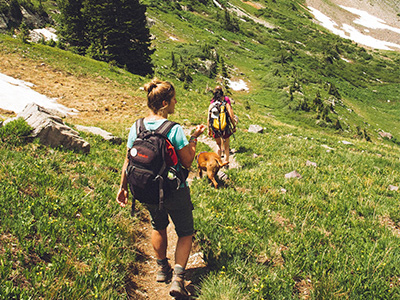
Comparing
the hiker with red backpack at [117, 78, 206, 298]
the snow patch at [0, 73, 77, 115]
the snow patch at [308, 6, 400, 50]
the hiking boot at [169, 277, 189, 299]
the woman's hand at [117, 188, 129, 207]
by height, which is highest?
the snow patch at [308, 6, 400, 50]

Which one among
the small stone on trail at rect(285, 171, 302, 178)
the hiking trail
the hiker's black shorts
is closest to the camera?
the hiker's black shorts

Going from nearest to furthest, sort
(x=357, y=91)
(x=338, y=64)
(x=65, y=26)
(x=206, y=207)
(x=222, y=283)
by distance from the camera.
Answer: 1. (x=222, y=283)
2. (x=206, y=207)
3. (x=65, y=26)
4. (x=357, y=91)
5. (x=338, y=64)

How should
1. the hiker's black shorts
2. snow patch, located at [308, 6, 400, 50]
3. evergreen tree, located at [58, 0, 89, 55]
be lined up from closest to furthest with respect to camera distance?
the hiker's black shorts → evergreen tree, located at [58, 0, 89, 55] → snow patch, located at [308, 6, 400, 50]

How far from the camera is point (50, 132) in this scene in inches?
237

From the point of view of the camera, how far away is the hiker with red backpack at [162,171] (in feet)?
9.28

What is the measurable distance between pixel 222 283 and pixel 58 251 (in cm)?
215

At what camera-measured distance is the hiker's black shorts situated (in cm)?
312

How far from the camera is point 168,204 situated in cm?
312

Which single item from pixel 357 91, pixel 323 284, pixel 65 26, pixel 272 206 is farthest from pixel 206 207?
pixel 357 91

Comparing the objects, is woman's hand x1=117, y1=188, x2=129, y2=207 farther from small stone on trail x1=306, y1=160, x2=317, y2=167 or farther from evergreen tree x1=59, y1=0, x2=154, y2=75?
evergreen tree x1=59, y1=0, x2=154, y2=75

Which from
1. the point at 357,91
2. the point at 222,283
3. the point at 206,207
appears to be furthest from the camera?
the point at 357,91

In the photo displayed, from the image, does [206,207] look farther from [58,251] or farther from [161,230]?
[58,251]

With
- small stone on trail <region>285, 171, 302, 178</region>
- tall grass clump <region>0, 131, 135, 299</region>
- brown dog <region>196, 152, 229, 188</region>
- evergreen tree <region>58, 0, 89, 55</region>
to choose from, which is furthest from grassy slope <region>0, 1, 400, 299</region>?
evergreen tree <region>58, 0, 89, 55</region>

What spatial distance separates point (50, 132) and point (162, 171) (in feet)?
15.0
